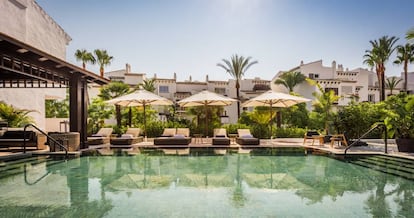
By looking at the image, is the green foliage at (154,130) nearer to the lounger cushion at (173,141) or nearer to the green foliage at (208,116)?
the green foliage at (208,116)

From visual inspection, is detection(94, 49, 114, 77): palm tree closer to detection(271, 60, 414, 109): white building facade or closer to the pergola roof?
detection(271, 60, 414, 109): white building facade

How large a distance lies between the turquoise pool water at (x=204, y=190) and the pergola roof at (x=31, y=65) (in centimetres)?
372

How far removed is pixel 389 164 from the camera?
985 centimetres

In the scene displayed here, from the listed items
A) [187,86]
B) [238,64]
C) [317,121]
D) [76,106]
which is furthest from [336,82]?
[76,106]

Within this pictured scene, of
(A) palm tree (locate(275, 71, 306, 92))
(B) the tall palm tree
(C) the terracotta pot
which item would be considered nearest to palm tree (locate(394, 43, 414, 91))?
(B) the tall palm tree

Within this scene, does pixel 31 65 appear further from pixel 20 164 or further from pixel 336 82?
pixel 336 82

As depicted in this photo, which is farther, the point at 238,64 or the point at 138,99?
the point at 238,64

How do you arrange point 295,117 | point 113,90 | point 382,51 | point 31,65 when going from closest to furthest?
point 31,65 < point 113,90 < point 295,117 < point 382,51

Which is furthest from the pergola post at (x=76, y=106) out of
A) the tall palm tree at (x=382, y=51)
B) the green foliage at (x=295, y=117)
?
the tall palm tree at (x=382, y=51)

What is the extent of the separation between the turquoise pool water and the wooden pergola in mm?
3363

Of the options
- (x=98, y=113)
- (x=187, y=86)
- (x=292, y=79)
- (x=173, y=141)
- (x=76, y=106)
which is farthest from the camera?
(x=187, y=86)

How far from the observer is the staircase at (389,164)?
846cm

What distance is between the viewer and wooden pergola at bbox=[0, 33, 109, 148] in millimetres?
9219

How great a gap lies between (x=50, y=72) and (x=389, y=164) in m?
13.5
